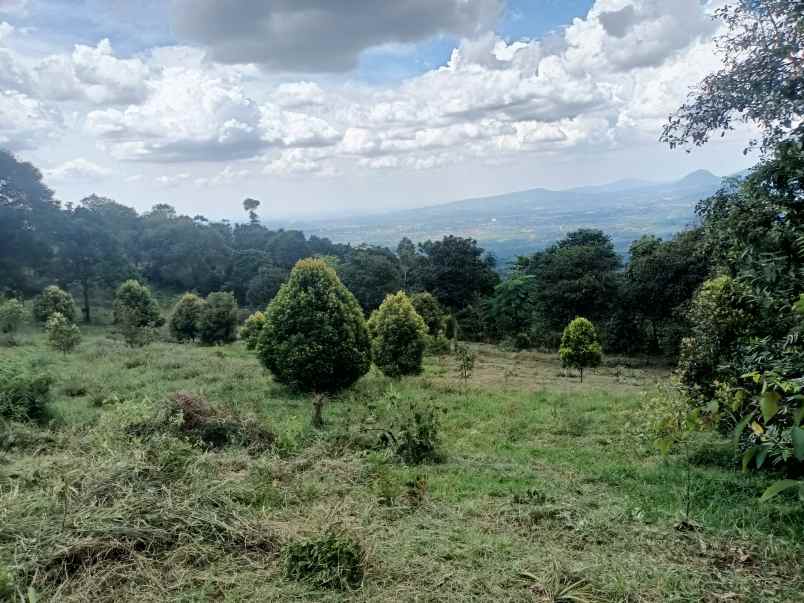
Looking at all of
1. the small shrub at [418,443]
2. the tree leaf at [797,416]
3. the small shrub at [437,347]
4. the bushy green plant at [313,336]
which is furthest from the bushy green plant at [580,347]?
the tree leaf at [797,416]

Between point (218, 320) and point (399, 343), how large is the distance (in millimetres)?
14554

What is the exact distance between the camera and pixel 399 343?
15.5m

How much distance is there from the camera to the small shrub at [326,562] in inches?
144

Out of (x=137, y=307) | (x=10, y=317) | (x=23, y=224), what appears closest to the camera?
(x=10, y=317)

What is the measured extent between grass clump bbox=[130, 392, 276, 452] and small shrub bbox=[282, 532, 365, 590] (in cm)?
315

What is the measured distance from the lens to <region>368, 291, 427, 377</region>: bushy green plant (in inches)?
607

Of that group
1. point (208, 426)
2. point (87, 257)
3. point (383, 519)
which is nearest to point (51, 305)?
point (87, 257)

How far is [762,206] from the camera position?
16.8 feet

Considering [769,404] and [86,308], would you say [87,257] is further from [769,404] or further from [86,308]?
[769,404]

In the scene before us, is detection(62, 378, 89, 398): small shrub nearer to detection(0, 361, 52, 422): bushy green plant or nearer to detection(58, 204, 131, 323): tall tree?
detection(0, 361, 52, 422): bushy green plant

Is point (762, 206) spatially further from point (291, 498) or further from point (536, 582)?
point (291, 498)

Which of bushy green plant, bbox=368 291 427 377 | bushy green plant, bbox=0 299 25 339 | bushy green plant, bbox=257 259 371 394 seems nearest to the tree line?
bushy green plant, bbox=0 299 25 339

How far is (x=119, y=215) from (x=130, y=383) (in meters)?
43.5

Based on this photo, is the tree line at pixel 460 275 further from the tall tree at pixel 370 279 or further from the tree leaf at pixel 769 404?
the tree leaf at pixel 769 404
